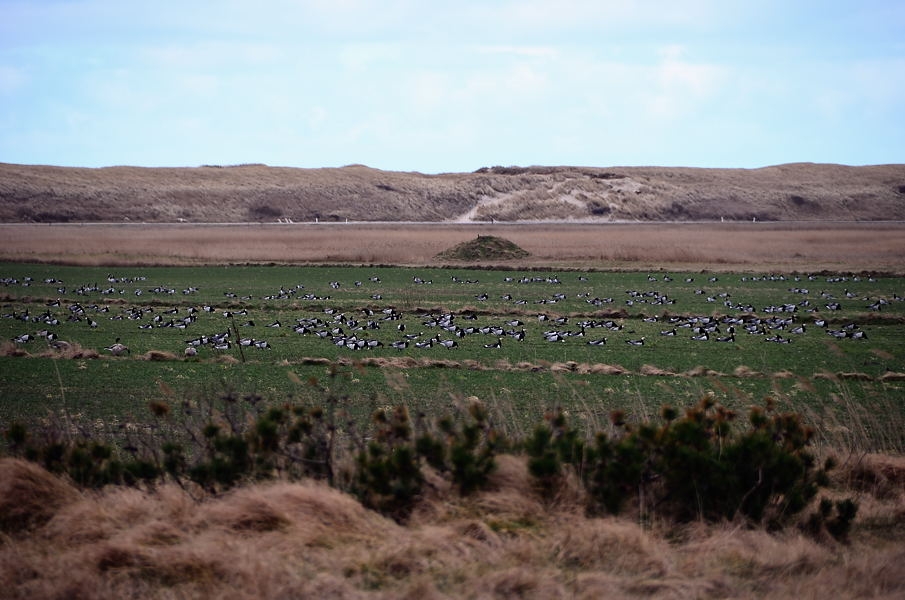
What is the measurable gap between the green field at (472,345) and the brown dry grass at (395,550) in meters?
2.01

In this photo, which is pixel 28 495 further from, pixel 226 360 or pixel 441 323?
pixel 441 323

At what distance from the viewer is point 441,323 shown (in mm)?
23547

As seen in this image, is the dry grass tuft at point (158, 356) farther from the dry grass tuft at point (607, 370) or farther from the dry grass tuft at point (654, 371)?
the dry grass tuft at point (654, 371)

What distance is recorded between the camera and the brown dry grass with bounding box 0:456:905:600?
677 centimetres

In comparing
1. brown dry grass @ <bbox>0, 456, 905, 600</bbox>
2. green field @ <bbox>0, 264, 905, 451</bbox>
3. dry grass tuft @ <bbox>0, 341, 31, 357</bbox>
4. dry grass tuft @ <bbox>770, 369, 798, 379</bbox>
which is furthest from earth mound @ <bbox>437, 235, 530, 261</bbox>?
brown dry grass @ <bbox>0, 456, 905, 600</bbox>

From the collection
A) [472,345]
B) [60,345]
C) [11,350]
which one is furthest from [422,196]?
[11,350]

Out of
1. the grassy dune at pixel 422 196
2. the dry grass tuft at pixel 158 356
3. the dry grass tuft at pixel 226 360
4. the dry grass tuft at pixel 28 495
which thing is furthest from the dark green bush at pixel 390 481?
the grassy dune at pixel 422 196

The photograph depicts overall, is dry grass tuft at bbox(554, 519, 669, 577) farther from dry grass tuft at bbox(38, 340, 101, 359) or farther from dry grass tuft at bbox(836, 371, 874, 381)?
dry grass tuft at bbox(38, 340, 101, 359)

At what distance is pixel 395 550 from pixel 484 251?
42.2 m

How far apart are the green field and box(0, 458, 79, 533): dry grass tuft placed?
1957mm

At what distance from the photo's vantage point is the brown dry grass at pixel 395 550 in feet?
22.2

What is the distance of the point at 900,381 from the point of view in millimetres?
16078

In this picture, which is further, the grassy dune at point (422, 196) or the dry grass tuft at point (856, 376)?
the grassy dune at point (422, 196)

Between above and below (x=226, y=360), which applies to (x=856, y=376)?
above
